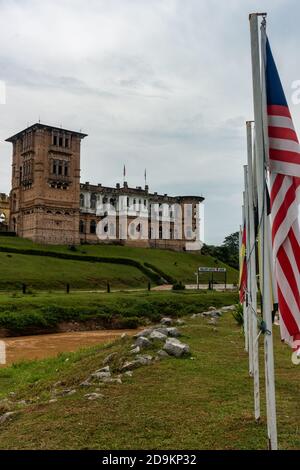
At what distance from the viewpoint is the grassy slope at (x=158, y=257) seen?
62.3 meters

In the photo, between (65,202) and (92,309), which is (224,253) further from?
(92,309)

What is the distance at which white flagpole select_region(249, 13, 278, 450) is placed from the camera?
5484 millimetres

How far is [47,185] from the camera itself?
229 ft

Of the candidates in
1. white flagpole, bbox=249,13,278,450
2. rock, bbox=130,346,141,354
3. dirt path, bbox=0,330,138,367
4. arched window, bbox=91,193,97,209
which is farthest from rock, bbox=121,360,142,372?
arched window, bbox=91,193,97,209

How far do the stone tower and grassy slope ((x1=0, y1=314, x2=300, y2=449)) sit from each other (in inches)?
2280

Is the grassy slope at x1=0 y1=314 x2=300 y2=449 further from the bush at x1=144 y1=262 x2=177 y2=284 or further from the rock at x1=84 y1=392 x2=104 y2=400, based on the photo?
the bush at x1=144 y1=262 x2=177 y2=284

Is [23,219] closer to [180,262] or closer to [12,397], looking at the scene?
[180,262]

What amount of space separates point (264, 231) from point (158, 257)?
66068 millimetres

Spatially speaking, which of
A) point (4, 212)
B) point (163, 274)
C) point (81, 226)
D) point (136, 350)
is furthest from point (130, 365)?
point (4, 212)

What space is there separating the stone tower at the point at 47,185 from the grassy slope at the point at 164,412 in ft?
190
